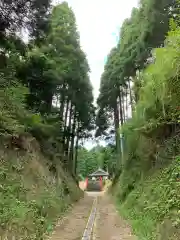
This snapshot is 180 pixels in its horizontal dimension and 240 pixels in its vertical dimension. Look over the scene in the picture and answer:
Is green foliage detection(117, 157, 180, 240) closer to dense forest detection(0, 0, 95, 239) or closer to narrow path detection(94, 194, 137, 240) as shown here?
narrow path detection(94, 194, 137, 240)

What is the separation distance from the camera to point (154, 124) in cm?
1054

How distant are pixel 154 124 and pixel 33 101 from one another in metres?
8.36

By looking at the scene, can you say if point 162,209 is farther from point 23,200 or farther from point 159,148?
point 159,148

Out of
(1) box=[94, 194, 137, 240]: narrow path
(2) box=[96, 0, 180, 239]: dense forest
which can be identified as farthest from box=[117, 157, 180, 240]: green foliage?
(1) box=[94, 194, 137, 240]: narrow path

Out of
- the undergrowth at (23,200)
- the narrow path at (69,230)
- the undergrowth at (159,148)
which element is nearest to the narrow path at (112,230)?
the undergrowth at (159,148)

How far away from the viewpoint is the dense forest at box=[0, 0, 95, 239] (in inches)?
320

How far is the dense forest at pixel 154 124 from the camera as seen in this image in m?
7.47

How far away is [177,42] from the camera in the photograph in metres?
7.70

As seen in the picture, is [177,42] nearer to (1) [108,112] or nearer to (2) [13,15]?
(2) [13,15]

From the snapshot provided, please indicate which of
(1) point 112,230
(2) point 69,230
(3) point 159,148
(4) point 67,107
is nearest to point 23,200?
(2) point 69,230

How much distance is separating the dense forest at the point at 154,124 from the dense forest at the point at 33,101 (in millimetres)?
2873

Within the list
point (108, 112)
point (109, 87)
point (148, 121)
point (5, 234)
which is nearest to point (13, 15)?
point (148, 121)

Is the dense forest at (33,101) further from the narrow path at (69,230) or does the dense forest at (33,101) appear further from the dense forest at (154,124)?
the dense forest at (154,124)

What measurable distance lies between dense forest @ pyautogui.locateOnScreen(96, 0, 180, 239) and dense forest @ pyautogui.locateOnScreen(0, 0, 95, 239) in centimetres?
287
